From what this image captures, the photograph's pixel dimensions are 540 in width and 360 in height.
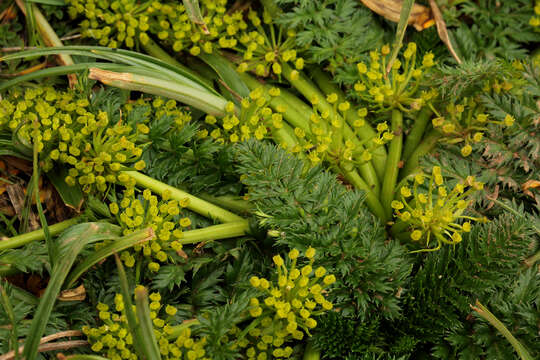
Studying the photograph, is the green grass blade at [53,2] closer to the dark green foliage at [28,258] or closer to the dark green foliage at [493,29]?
the dark green foliage at [28,258]

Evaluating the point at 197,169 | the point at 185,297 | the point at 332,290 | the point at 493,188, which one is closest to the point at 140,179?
the point at 197,169

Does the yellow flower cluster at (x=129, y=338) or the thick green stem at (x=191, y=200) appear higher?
the thick green stem at (x=191, y=200)

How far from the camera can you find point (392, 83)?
1.65 metres

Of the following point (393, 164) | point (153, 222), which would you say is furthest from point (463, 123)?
point (153, 222)

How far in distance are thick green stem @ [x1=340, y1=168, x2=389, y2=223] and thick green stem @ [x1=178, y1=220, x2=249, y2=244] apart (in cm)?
34

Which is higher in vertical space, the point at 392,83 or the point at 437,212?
the point at 392,83

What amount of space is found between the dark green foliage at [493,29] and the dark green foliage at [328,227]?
0.72 m

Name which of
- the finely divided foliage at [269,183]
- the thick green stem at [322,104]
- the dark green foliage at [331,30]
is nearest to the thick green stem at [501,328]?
the finely divided foliage at [269,183]

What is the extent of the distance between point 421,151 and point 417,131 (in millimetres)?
70

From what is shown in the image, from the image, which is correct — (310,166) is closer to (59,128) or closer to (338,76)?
(338,76)

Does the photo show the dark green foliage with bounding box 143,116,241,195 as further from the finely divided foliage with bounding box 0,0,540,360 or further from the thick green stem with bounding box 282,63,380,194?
the thick green stem with bounding box 282,63,380,194

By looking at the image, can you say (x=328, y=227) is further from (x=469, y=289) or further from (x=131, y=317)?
(x=131, y=317)

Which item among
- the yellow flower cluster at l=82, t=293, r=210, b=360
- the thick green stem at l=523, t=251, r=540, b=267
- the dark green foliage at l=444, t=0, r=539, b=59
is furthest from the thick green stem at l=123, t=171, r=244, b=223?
the dark green foliage at l=444, t=0, r=539, b=59

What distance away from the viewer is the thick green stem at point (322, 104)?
1620 mm
